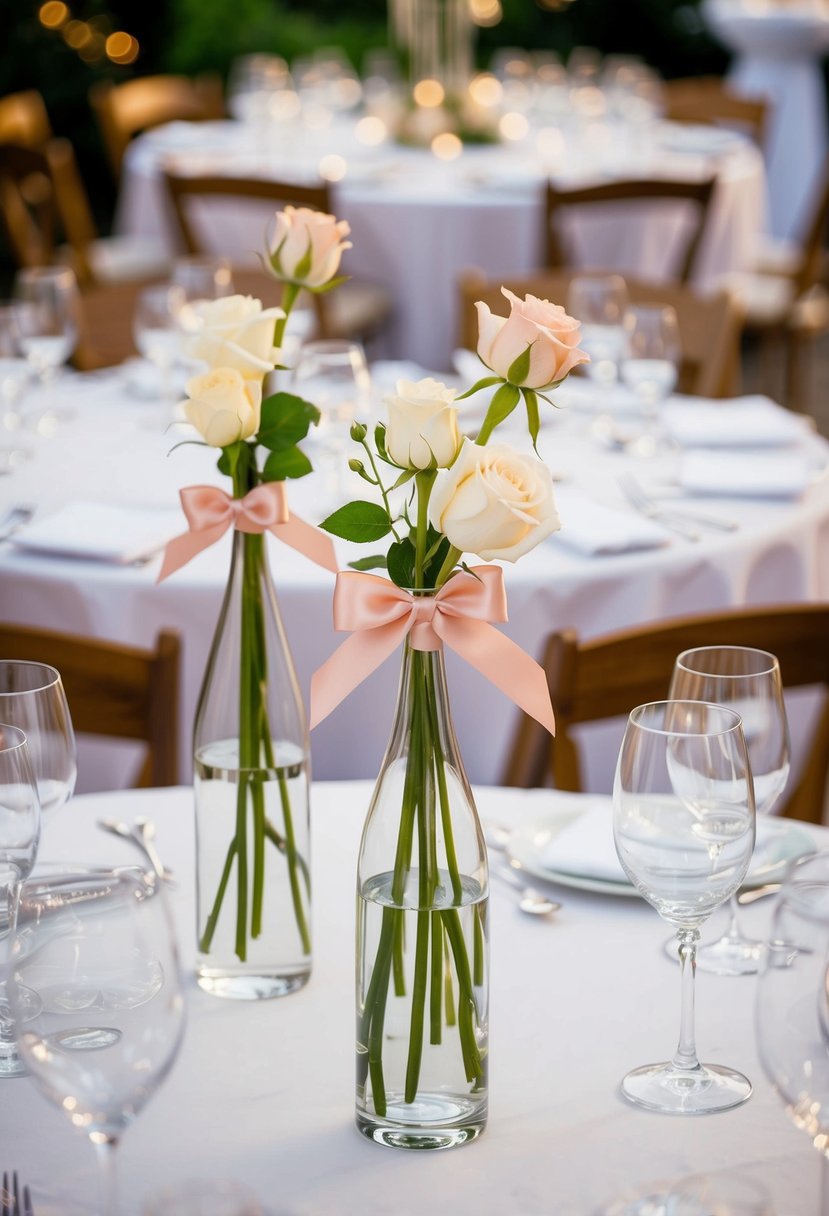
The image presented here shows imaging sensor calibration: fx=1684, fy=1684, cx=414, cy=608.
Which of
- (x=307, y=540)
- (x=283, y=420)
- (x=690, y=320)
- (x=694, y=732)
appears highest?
(x=283, y=420)

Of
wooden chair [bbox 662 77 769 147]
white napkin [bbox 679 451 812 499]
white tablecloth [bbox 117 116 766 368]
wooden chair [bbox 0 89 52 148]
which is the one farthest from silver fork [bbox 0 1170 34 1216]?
wooden chair [bbox 662 77 769 147]

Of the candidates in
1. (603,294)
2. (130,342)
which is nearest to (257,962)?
(603,294)

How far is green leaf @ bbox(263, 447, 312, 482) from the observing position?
3.93 ft

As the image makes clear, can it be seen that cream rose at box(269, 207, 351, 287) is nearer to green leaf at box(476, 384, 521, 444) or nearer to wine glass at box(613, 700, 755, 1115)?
green leaf at box(476, 384, 521, 444)

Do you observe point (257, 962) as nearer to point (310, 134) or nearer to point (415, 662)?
point (415, 662)

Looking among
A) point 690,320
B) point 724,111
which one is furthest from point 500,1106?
point 724,111

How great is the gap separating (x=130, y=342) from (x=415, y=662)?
288cm

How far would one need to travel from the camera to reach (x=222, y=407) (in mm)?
1132

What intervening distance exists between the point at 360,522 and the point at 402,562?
0.04m

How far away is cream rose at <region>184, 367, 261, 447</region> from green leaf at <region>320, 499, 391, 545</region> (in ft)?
0.47

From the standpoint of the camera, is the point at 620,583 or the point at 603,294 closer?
the point at 620,583

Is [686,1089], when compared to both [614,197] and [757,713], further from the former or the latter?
[614,197]

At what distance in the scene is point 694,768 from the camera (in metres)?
1.08

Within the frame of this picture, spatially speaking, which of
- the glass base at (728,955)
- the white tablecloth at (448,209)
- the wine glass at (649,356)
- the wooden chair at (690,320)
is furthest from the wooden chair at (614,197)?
the glass base at (728,955)
